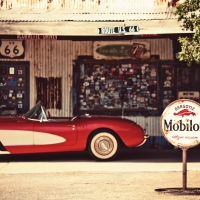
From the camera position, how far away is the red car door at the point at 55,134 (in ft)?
40.2

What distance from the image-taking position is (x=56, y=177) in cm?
1016

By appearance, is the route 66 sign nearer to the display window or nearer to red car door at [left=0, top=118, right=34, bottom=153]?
the display window

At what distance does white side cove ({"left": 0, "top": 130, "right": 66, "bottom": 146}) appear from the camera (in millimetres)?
12203

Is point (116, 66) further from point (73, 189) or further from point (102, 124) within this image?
point (73, 189)

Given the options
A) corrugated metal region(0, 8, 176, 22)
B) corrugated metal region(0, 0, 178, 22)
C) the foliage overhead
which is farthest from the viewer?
corrugated metal region(0, 0, 178, 22)

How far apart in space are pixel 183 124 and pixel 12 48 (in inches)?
325

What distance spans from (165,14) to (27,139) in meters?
4.95

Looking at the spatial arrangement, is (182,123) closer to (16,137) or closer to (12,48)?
(16,137)

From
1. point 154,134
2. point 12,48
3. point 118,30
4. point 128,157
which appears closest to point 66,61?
point 12,48

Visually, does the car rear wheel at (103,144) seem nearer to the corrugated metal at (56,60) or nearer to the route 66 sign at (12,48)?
the corrugated metal at (56,60)

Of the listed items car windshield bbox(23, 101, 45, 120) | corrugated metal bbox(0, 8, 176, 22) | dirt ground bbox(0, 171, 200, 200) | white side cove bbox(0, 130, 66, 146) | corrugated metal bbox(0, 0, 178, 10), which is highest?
corrugated metal bbox(0, 0, 178, 10)

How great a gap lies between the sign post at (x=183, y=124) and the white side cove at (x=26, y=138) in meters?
4.13

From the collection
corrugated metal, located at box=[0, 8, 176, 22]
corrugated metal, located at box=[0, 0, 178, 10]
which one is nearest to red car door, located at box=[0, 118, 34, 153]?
corrugated metal, located at box=[0, 8, 176, 22]

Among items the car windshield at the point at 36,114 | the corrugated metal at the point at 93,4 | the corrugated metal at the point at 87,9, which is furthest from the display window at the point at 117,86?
the car windshield at the point at 36,114
